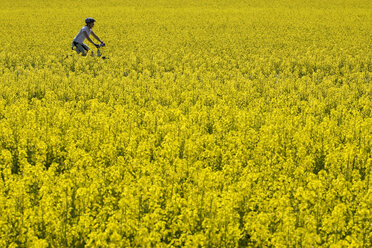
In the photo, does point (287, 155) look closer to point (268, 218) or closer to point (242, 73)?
point (268, 218)

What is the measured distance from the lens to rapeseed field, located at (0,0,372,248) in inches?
176

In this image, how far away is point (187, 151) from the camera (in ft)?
22.0

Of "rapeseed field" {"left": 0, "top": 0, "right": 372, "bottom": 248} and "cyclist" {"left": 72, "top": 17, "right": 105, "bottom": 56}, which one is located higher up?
"cyclist" {"left": 72, "top": 17, "right": 105, "bottom": 56}

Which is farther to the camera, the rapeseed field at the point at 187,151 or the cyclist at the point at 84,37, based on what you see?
the cyclist at the point at 84,37

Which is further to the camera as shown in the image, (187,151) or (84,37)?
(84,37)

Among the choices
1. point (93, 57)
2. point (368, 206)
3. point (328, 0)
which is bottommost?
point (368, 206)

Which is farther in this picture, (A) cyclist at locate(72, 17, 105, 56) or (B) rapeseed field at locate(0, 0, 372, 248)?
(A) cyclist at locate(72, 17, 105, 56)

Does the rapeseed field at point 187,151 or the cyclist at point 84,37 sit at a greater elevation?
the cyclist at point 84,37

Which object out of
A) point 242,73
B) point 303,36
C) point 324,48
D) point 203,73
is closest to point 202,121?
point 203,73

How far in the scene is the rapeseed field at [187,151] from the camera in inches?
176

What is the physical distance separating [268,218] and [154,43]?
1666 centimetres

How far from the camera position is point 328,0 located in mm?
42156

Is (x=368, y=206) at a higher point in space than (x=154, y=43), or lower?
lower

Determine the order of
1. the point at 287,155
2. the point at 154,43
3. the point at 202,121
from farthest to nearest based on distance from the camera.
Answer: the point at 154,43 → the point at 202,121 → the point at 287,155
